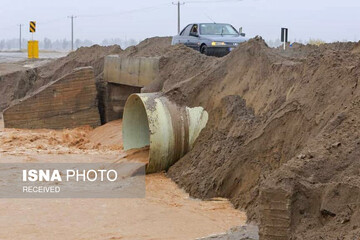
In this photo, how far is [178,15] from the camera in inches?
1925

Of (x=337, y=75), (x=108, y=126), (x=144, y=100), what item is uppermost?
(x=337, y=75)

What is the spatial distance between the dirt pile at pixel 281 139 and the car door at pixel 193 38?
6.59 metres

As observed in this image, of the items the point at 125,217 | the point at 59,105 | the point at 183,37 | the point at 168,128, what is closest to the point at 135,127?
the point at 168,128

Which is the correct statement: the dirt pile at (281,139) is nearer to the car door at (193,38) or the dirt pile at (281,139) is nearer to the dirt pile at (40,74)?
the car door at (193,38)

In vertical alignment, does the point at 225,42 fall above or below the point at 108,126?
above

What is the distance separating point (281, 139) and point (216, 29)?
12.1m

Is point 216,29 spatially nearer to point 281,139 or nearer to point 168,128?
point 168,128

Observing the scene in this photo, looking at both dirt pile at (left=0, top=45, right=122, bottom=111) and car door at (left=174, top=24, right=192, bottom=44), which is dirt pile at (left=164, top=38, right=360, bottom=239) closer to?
car door at (left=174, top=24, right=192, bottom=44)

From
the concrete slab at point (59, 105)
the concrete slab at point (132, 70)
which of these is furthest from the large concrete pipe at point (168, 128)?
the concrete slab at point (59, 105)

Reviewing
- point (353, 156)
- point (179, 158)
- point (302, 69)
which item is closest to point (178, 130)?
point (179, 158)

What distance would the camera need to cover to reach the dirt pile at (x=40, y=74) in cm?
2431

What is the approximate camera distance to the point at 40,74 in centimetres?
2525

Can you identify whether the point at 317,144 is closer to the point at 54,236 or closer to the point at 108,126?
the point at 54,236

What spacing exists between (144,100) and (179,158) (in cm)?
132
